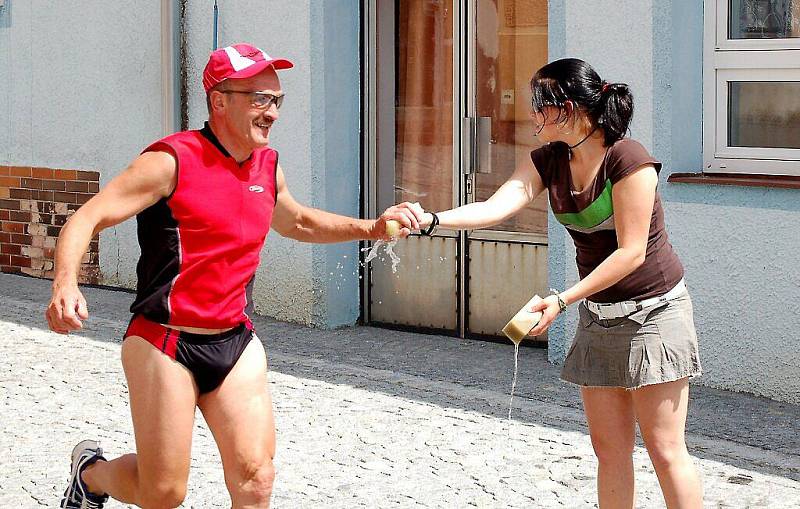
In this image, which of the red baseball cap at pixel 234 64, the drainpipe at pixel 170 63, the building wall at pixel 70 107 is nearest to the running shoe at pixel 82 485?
the red baseball cap at pixel 234 64

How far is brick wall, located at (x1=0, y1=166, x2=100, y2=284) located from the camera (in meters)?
11.8

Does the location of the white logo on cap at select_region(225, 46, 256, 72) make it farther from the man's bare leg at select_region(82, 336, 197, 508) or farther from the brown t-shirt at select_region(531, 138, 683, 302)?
the brown t-shirt at select_region(531, 138, 683, 302)

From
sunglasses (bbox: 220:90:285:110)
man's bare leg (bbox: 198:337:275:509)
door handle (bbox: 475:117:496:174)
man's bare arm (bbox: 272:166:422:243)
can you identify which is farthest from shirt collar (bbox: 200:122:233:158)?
door handle (bbox: 475:117:496:174)

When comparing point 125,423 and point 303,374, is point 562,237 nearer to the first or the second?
point 303,374

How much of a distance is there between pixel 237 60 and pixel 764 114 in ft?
13.7

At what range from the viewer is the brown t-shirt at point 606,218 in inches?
174

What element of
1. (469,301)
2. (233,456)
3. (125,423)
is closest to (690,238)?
(469,301)

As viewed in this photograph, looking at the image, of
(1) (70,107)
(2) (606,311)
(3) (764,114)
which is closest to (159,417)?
(2) (606,311)

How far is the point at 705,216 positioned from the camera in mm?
7629

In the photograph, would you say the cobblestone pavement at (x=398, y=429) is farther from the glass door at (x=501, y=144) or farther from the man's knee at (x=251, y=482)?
the man's knee at (x=251, y=482)

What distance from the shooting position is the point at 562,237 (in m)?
8.33

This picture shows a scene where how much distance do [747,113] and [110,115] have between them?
569 centimetres

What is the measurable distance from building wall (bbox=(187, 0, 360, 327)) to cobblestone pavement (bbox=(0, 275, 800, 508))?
51cm

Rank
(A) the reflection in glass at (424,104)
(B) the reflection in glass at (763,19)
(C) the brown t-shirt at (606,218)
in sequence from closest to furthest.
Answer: (C) the brown t-shirt at (606,218), (B) the reflection in glass at (763,19), (A) the reflection in glass at (424,104)
